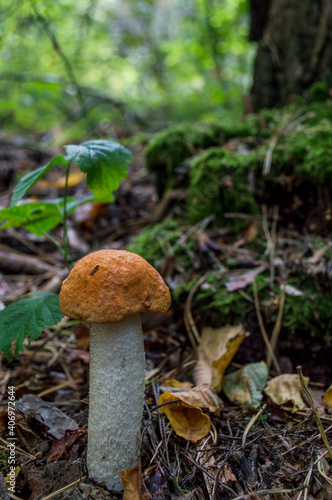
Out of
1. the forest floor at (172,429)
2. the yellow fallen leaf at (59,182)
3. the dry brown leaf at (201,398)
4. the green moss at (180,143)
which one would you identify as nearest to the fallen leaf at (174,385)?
the forest floor at (172,429)

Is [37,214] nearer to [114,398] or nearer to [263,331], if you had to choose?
[114,398]

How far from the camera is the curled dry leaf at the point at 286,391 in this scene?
80.4 inches

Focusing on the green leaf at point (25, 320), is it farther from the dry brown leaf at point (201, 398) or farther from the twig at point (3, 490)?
the dry brown leaf at point (201, 398)

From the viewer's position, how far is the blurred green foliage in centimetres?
805

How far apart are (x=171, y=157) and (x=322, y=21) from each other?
2.30 m

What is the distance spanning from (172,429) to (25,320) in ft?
3.36

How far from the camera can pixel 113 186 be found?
6.76 feet

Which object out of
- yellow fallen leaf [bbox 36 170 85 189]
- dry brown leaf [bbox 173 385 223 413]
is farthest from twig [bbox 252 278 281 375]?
yellow fallen leaf [bbox 36 170 85 189]

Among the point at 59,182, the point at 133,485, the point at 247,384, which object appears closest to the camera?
the point at 133,485

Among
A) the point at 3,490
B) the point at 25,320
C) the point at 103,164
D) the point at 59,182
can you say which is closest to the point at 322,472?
the point at 3,490

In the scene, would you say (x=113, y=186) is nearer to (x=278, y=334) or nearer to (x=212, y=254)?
(x=212, y=254)

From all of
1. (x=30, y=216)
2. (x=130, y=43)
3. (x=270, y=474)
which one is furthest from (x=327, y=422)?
(x=130, y=43)

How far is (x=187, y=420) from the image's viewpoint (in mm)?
1884

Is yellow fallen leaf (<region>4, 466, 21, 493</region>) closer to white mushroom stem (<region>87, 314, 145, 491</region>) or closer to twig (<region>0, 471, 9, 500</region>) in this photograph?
twig (<region>0, 471, 9, 500</region>)
